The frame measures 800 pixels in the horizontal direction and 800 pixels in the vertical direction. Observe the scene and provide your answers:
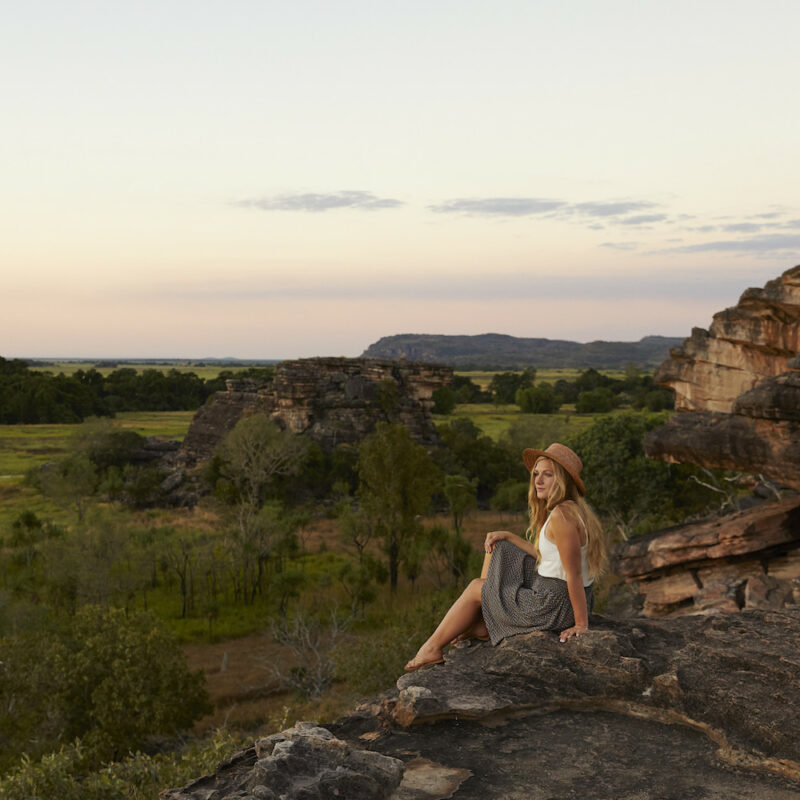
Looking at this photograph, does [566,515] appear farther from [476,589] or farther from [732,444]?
[732,444]

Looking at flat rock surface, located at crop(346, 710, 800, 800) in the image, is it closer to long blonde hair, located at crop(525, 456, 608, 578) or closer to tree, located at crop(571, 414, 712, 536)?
long blonde hair, located at crop(525, 456, 608, 578)

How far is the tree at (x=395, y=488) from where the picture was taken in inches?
1547

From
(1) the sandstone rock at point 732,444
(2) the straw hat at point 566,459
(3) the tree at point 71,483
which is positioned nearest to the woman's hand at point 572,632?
(2) the straw hat at point 566,459

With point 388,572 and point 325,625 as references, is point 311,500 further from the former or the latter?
point 325,625

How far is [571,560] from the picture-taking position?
740cm

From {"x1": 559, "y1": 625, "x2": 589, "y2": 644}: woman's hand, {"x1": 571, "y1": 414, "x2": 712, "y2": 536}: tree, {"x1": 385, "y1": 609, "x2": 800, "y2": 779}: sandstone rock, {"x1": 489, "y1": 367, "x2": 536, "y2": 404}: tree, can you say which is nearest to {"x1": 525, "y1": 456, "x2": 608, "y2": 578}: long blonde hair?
{"x1": 559, "y1": 625, "x2": 589, "y2": 644}: woman's hand

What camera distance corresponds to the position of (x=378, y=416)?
7038cm

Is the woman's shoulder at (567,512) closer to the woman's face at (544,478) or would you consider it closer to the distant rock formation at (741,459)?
the woman's face at (544,478)

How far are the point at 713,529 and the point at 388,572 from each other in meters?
22.0

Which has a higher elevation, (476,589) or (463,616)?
(476,589)

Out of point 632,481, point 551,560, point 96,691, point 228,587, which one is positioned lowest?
point 228,587

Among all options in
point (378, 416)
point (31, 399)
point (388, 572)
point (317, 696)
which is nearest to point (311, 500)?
point (378, 416)

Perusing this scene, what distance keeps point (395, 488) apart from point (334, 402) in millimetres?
32954

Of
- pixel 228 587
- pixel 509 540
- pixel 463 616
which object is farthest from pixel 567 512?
pixel 228 587
